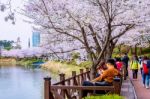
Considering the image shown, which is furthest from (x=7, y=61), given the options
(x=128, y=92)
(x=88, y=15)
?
(x=88, y=15)

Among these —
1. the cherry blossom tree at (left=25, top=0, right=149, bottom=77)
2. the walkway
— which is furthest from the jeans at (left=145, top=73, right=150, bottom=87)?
the cherry blossom tree at (left=25, top=0, right=149, bottom=77)

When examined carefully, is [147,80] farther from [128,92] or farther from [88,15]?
[88,15]

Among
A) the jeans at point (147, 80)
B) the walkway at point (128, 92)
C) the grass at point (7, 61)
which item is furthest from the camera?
the grass at point (7, 61)

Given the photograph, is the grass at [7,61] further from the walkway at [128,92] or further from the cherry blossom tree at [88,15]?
the cherry blossom tree at [88,15]

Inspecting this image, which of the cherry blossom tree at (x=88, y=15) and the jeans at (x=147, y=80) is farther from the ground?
the cherry blossom tree at (x=88, y=15)

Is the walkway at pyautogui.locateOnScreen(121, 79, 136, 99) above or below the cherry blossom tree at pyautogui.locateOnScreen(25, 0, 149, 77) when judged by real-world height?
below

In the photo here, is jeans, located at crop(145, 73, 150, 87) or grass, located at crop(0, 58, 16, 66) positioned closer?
jeans, located at crop(145, 73, 150, 87)

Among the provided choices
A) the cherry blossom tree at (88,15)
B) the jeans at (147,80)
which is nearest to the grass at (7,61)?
the jeans at (147,80)

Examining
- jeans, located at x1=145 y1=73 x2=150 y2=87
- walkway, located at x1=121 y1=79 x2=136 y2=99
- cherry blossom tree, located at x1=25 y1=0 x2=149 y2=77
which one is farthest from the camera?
jeans, located at x1=145 y1=73 x2=150 y2=87

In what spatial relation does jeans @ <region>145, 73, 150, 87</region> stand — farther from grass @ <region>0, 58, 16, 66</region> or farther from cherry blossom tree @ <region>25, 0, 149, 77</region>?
grass @ <region>0, 58, 16, 66</region>

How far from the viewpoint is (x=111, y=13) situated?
1335cm

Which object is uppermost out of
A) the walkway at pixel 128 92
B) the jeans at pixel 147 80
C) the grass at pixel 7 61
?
the jeans at pixel 147 80

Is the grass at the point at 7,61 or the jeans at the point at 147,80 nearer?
the jeans at the point at 147,80

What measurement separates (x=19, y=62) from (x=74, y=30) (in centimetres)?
8828
